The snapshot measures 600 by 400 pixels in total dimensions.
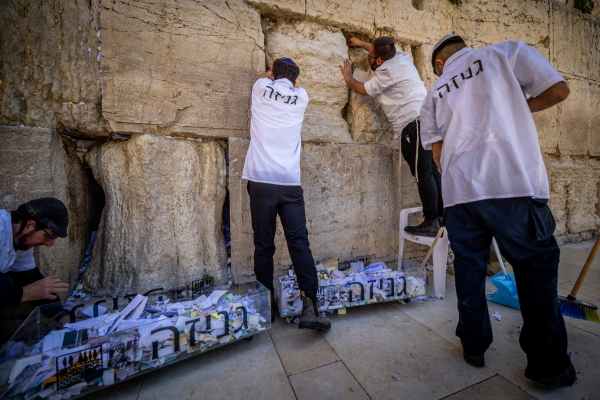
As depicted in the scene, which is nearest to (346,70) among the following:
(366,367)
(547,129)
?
(366,367)

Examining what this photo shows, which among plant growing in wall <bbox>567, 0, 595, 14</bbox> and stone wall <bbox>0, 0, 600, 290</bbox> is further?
plant growing in wall <bbox>567, 0, 595, 14</bbox>

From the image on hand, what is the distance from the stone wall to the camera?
2111mm

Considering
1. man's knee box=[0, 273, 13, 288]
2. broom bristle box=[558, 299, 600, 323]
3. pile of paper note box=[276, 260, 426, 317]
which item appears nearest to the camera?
man's knee box=[0, 273, 13, 288]

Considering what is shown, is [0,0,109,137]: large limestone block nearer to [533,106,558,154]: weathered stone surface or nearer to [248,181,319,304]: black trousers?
[248,181,319,304]: black trousers

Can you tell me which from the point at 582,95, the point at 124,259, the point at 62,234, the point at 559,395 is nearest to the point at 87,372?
the point at 62,234

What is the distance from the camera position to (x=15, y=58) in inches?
80.1

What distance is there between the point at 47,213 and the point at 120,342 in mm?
989

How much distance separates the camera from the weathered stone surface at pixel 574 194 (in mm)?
4391

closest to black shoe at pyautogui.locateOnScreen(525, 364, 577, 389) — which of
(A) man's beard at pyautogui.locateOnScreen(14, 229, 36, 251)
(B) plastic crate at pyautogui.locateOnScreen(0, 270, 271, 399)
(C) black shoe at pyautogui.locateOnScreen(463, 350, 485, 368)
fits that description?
(C) black shoe at pyautogui.locateOnScreen(463, 350, 485, 368)

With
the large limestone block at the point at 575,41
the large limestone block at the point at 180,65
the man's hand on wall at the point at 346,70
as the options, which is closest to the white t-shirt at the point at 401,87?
the man's hand on wall at the point at 346,70

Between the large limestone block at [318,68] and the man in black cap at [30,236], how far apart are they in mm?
2119

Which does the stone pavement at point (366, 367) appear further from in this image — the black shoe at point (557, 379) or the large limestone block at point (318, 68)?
the large limestone block at point (318, 68)

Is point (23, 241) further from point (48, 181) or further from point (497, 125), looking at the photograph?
point (497, 125)

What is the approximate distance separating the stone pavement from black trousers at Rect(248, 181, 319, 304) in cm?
40
